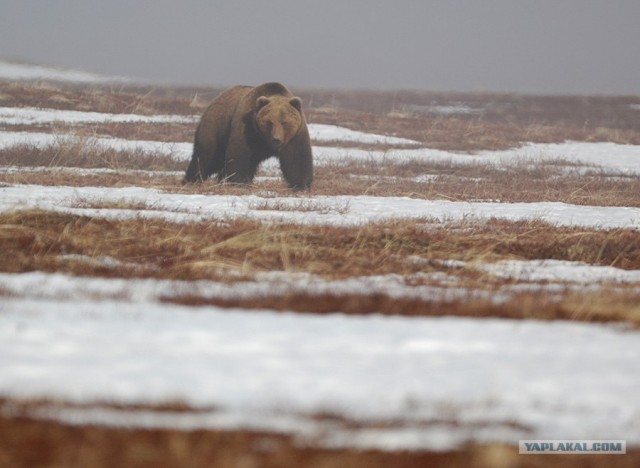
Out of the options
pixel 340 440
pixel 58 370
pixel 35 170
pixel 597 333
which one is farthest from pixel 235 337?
pixel 35 170

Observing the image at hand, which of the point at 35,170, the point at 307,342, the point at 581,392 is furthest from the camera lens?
the point at 35,170

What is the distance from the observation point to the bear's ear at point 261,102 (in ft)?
52.6

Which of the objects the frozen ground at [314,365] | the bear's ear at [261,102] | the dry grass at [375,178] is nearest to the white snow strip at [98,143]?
the dry grass at [375,178]

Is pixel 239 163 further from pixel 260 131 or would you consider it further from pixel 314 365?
pixel 314 365

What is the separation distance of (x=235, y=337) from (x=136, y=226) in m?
4.65

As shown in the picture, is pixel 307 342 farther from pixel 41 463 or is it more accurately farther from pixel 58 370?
pixel 41 463

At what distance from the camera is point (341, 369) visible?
4.15 meters

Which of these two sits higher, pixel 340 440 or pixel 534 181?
pixel 340 440

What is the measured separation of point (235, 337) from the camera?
186 inches

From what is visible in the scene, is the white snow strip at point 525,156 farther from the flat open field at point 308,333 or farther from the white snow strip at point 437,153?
the flat open field at point 308,333

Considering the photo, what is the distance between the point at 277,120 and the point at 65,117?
45.3 feet

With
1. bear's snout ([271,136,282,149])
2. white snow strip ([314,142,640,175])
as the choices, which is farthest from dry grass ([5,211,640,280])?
white snow strip ([314,142,640,175])

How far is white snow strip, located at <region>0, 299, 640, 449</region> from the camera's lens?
11.6 feet

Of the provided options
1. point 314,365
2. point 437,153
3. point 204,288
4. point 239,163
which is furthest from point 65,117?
point 314,365
